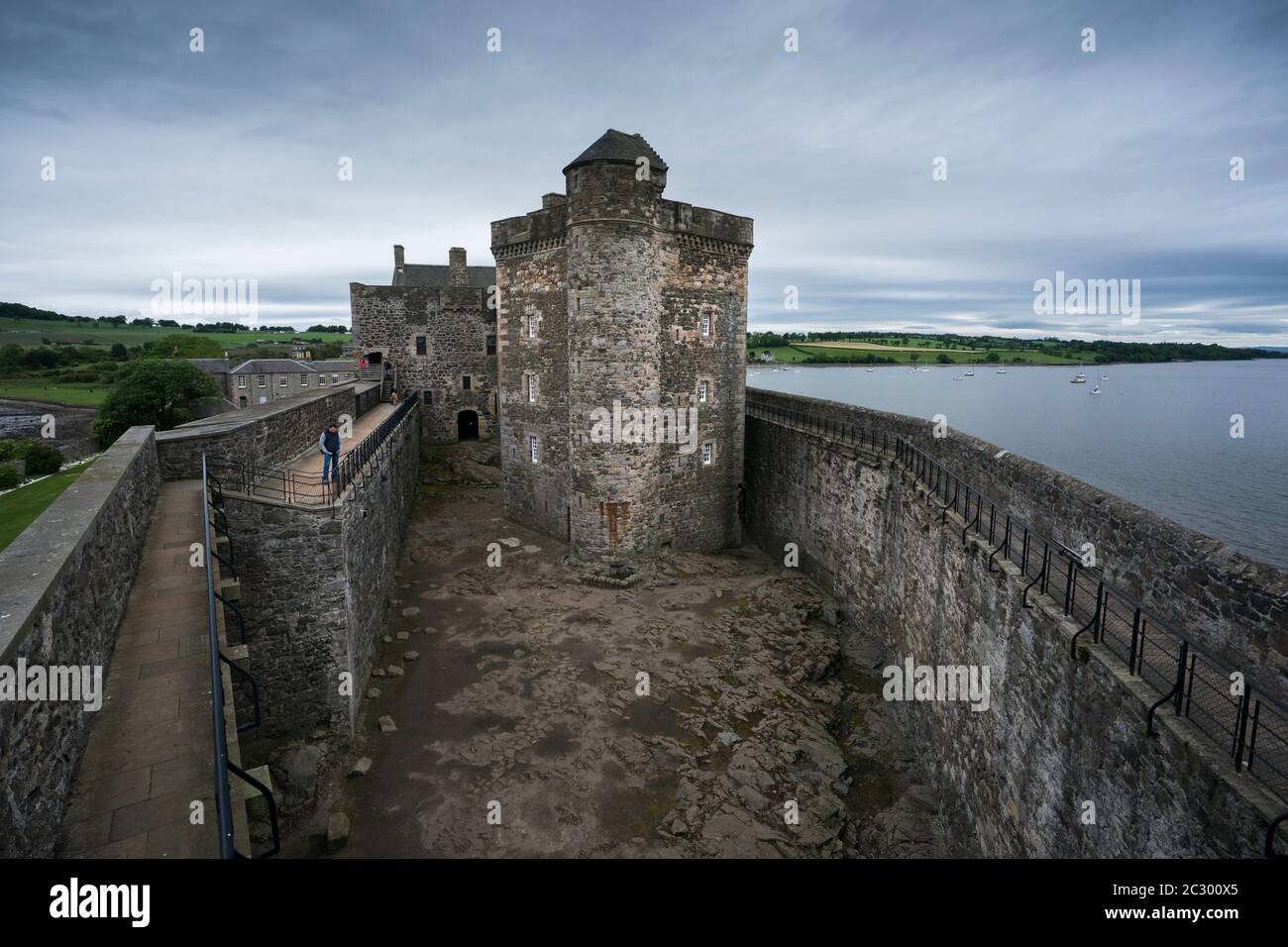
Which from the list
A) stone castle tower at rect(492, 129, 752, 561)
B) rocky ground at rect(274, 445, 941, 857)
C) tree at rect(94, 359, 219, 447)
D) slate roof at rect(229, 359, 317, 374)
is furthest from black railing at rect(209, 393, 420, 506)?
slate roof at rect(229, 359, 317, 374)

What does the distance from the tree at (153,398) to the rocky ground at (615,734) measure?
3311 cm

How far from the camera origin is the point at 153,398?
4366 cm

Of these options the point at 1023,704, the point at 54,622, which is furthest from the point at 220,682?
the point at 1023,704

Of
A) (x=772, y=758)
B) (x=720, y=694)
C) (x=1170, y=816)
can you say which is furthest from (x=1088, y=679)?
(x=720, y=694)

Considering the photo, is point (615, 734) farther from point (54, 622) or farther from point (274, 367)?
point (274, 367)

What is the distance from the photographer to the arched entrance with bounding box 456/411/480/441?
37219 millimetres

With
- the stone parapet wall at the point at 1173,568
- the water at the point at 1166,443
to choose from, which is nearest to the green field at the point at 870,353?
the water at the point at 1166,443

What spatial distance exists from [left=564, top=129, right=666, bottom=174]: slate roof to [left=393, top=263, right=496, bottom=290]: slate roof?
2302 centimetres

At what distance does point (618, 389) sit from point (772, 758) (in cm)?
1211

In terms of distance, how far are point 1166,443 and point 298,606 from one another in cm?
5065

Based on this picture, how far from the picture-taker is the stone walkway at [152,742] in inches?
208

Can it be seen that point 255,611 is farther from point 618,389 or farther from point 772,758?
point 618,389

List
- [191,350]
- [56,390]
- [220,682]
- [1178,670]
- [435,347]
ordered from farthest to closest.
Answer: [191,350] < [56,390] < [435,347] < [220,682] < [1178,670]

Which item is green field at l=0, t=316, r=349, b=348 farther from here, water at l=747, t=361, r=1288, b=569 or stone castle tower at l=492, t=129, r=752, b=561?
water at l=747, t=361, r=1288, b=569
